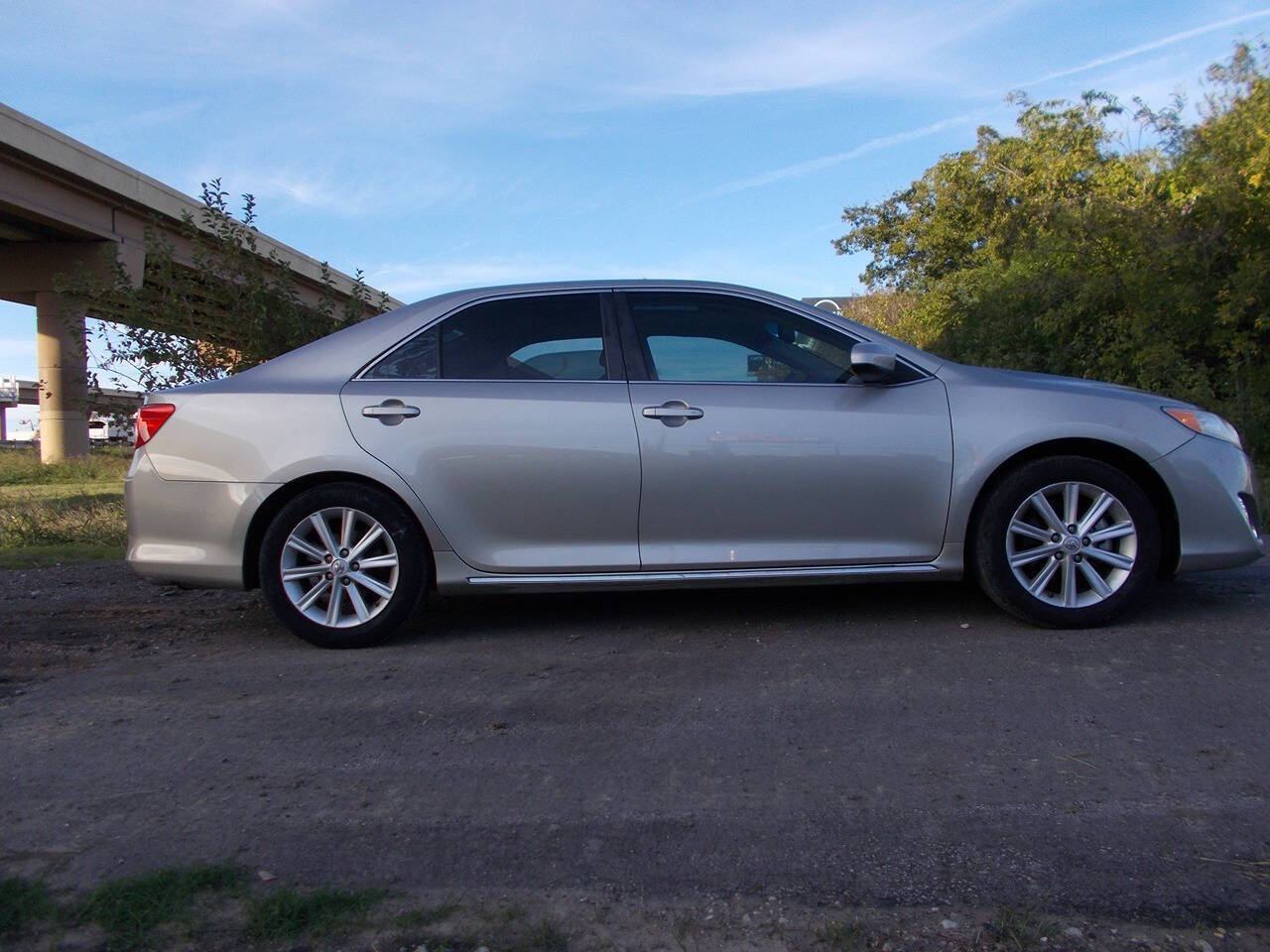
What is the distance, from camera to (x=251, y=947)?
2330 millimetres

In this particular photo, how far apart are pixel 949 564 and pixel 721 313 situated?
5.27 feet

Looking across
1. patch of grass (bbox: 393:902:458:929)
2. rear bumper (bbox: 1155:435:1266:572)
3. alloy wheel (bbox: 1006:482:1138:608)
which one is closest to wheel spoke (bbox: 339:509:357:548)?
patch of grass (bbox: 393:902:458:929)

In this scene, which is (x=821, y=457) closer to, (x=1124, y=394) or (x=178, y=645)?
(x=1124, y=394)

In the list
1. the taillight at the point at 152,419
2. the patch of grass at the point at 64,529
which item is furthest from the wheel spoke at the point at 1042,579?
the patch of grass at the point at 64,529

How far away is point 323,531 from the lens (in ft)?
15.7

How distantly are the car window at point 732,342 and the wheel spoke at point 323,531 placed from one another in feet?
5.48

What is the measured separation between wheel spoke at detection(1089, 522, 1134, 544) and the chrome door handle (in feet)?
10.3

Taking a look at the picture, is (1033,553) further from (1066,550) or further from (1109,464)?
(1109,464)

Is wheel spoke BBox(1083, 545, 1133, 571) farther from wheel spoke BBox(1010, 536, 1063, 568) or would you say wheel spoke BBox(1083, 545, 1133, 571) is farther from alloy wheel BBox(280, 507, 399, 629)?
alloy wheel BBox(280, 507, 399, 629)

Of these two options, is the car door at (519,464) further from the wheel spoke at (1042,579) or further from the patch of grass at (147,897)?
the patch of grass at (147,897)

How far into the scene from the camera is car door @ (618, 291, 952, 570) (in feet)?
15.6

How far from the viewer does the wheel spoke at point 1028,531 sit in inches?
187

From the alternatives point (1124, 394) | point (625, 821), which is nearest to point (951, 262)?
point (1124, 394)

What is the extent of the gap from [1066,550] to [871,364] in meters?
1.22
